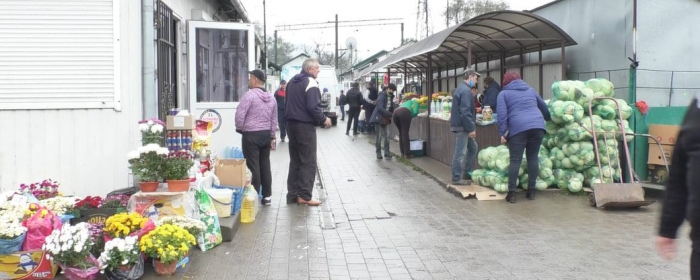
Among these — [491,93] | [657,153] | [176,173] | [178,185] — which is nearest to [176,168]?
[176,173]

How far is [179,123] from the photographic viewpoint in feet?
24.2

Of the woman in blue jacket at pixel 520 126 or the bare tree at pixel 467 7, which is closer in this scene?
the woman in blue jacket at pixel 520 126

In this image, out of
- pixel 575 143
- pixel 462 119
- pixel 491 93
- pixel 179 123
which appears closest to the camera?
pixel 179 123

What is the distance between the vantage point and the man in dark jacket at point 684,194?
3205mm

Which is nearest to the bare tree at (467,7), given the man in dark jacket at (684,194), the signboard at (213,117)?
the signboard at (213,117)

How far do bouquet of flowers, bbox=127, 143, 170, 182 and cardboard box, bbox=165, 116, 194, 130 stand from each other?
0.83m

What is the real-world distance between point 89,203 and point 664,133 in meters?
7.61

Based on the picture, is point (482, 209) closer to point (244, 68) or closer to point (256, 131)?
point (256, 131)

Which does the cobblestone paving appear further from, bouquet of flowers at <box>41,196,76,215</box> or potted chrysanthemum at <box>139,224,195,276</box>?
bouquet of flowers at <box>41,196,76,215</box>

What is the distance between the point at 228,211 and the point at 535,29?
23.4 feet

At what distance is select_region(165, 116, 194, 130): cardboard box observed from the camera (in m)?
7.32

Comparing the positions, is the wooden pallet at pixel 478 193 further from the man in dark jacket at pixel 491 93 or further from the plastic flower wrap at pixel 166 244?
the plastic flower wrap at pixel 166 244

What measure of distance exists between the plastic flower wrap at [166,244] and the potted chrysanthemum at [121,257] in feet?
0.31

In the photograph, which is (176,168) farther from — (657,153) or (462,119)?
(657,153)
